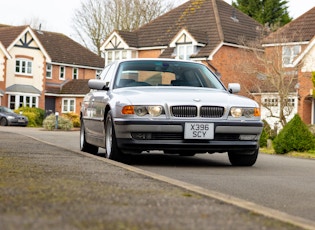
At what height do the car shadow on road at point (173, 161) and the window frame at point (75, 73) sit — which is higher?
the window frame at point (75, 73)

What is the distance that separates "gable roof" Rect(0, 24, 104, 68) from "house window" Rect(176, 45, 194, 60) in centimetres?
1429

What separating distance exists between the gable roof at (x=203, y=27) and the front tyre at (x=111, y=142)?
145ft

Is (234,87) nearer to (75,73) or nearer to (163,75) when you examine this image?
(163,75)

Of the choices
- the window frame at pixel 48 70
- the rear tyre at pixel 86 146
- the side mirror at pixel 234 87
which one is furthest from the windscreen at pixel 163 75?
the window frame at pixel 48 70

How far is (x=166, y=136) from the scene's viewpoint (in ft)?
38.9

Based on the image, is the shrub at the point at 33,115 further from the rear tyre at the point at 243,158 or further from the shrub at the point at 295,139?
the rear tyre at the point at 243,158

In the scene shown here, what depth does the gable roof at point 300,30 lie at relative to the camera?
5019cm

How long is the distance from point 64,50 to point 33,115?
1747cm

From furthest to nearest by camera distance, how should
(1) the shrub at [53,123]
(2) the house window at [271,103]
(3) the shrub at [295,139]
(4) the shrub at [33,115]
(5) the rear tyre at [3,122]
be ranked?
1. (4) the shrub at [33,115]
2. (5) the rear tyre at [3,122]
3. (1) the shrub at [53,123]
4. (2) the house window at [271,103]
5. (3) the shrub at [295,139]

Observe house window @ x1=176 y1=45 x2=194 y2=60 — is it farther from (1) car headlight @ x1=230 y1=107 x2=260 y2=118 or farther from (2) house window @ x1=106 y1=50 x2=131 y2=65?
(1) car headlight @ x1=230 y1=107 x2=260 y2=118

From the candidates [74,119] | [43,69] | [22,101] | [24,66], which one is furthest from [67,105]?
[74,119]

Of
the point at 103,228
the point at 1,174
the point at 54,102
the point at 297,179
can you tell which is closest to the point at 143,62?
the point at 297,179

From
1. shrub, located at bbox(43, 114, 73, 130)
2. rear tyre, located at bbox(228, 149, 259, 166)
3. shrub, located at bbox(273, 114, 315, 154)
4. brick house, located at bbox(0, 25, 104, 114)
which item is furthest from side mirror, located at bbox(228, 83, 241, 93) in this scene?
brick house, located at bbox(0, 25, 104, 114)

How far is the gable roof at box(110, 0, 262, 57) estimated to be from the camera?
2285 inches
